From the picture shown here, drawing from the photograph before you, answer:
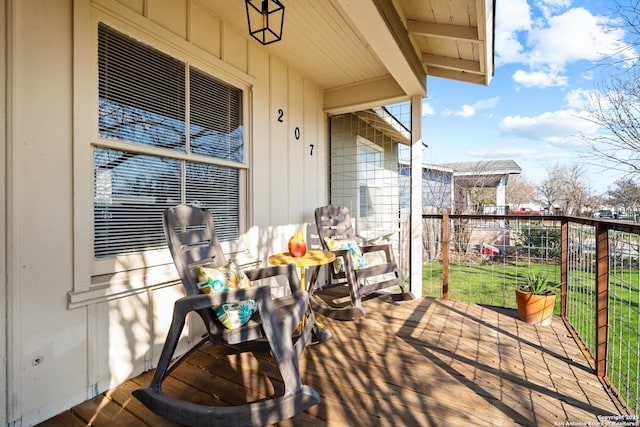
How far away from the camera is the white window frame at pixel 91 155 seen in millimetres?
1651

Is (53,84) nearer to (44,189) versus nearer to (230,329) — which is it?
(44,189)

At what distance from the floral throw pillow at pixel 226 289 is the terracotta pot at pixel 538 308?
248 cm

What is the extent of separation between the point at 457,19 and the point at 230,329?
2.85 meters

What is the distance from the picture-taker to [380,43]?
2.36m

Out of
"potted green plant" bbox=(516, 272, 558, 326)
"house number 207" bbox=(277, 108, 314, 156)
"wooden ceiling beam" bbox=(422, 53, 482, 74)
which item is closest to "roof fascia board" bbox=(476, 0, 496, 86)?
"wooden ceiling beam" bbox=(422, 53, 482, 74)

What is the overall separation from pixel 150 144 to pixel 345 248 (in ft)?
6.68

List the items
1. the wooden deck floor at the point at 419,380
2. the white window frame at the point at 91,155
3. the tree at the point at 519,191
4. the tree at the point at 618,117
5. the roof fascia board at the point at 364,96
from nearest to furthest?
the wooden deck floor at the point at 419,380 < the white window frame at the point at 91,155 < the roof fascia board at the point at 364,96 < the tree at the point at 618,117 < the tree at the point at 519,191

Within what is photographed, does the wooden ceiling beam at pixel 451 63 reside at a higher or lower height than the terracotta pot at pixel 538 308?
higher


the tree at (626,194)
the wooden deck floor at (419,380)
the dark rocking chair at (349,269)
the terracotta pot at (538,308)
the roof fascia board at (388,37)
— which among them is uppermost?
the roof fascia board at (388,37)

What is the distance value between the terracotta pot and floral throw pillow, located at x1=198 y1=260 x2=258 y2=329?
2.48 meters

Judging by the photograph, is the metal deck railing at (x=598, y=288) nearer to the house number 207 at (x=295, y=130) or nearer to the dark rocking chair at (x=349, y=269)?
the dark rocking chair at (x=349, y=269)

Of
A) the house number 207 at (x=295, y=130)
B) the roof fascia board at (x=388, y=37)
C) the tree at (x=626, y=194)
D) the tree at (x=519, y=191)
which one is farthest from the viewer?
the tree at (x=519, y=191)

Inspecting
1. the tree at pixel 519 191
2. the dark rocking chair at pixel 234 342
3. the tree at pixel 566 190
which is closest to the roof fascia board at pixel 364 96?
the dark rocking chair at pixel 234 342

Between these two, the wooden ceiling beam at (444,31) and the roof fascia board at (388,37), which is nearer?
the roof fascia board at (388,37)
